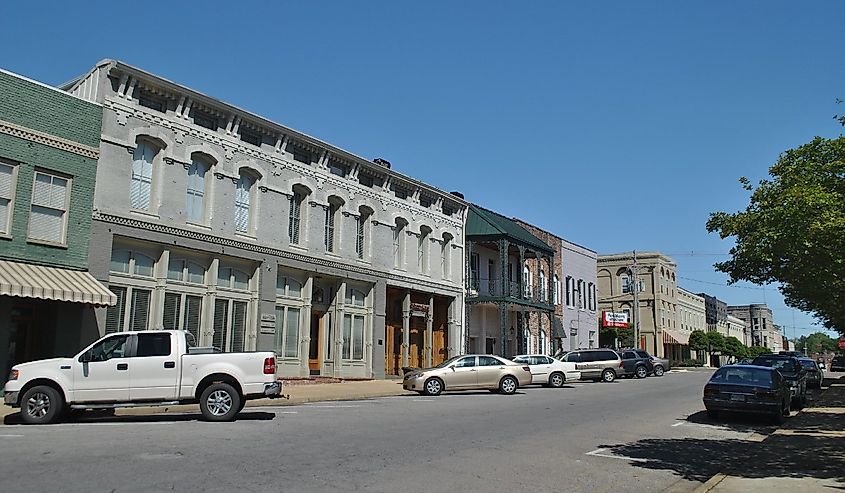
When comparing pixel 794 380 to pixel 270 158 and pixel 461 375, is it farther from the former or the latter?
pixel 270 158

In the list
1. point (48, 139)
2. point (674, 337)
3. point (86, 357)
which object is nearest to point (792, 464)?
point (86, 357)

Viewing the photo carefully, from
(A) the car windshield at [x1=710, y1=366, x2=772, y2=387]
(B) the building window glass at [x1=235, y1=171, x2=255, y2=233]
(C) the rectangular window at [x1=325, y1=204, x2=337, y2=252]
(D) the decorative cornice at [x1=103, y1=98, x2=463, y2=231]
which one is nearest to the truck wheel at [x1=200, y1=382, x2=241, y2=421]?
(D) the decorative cornice at [x1=103, y1=98, x2=463, y2=231]

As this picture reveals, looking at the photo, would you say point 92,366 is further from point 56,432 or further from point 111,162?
point 111,162

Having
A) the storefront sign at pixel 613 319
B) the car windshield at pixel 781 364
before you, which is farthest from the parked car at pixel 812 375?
the storefront sign at pixel 613 319

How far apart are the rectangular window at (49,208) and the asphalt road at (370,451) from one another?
20.5ft

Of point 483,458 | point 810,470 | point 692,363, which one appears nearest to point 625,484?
point 483,458

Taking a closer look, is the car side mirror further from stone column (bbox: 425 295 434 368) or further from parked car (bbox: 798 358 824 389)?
parked car (bbox: 798 358 824 389)

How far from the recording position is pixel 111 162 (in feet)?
67.8

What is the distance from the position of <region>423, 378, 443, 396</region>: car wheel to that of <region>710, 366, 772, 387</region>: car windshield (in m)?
9.41

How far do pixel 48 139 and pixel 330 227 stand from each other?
11.6 m

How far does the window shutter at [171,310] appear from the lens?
71.9ft

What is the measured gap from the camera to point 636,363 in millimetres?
41438

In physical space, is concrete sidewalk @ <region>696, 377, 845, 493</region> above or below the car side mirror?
below

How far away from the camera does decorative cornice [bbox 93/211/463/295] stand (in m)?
20.8
